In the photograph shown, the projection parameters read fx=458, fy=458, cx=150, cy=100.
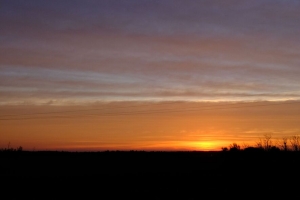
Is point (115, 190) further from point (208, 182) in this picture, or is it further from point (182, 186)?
point (208, 182)

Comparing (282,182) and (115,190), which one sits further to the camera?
(282,182)

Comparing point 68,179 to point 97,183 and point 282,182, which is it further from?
point 282,182

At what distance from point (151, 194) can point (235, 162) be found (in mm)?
20748

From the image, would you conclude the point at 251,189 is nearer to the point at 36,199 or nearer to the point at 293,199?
the point at 293,199

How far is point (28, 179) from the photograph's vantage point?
114 feet

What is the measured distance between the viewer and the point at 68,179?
34.6m

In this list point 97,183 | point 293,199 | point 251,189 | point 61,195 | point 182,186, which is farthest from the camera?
point 97,183

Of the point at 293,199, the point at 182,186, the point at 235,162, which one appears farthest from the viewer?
the point at 235,162

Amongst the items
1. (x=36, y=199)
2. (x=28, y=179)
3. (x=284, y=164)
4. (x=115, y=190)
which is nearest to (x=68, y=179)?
(x=28, y=179)

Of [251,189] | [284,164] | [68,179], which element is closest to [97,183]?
[68,179]

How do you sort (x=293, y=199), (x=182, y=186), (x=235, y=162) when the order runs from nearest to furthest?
(x=293, y=199) → (x=182, y=186) → (x=235, y=162)

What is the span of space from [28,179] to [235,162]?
20.4m

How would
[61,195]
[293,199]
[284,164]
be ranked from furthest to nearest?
1. [284,164]
2. [61,195]
3. [293,199]

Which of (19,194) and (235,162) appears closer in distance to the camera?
(19,194)
